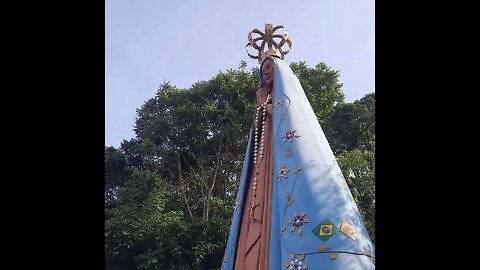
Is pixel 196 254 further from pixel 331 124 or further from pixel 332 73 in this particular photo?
pixel 332 73

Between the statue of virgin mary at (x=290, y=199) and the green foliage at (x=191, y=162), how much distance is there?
20.6 ft

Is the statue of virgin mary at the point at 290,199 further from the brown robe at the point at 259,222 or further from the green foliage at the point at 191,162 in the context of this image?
the green foliage at the point at 191,162

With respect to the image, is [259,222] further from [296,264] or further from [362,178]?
[362,178]

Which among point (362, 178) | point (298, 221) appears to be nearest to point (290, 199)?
point (298, 221)

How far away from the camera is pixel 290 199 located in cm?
452

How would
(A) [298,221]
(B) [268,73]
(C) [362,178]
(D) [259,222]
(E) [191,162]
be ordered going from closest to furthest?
(A) [298,221], (D) [259,222], (B) [268,73], (C) [362,178], (E) [191,162]

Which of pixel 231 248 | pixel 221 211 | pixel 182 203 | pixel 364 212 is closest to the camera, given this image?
pixel 231 248

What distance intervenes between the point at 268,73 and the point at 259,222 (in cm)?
177

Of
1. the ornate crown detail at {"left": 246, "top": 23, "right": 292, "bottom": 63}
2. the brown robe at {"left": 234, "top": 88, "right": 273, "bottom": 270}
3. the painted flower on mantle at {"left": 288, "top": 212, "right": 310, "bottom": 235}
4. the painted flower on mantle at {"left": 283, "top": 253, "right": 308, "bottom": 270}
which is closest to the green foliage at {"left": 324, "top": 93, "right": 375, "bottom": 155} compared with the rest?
the ornate crown detail at {"left": 246, "top": 23, "right": 292, "bottom": 63}
